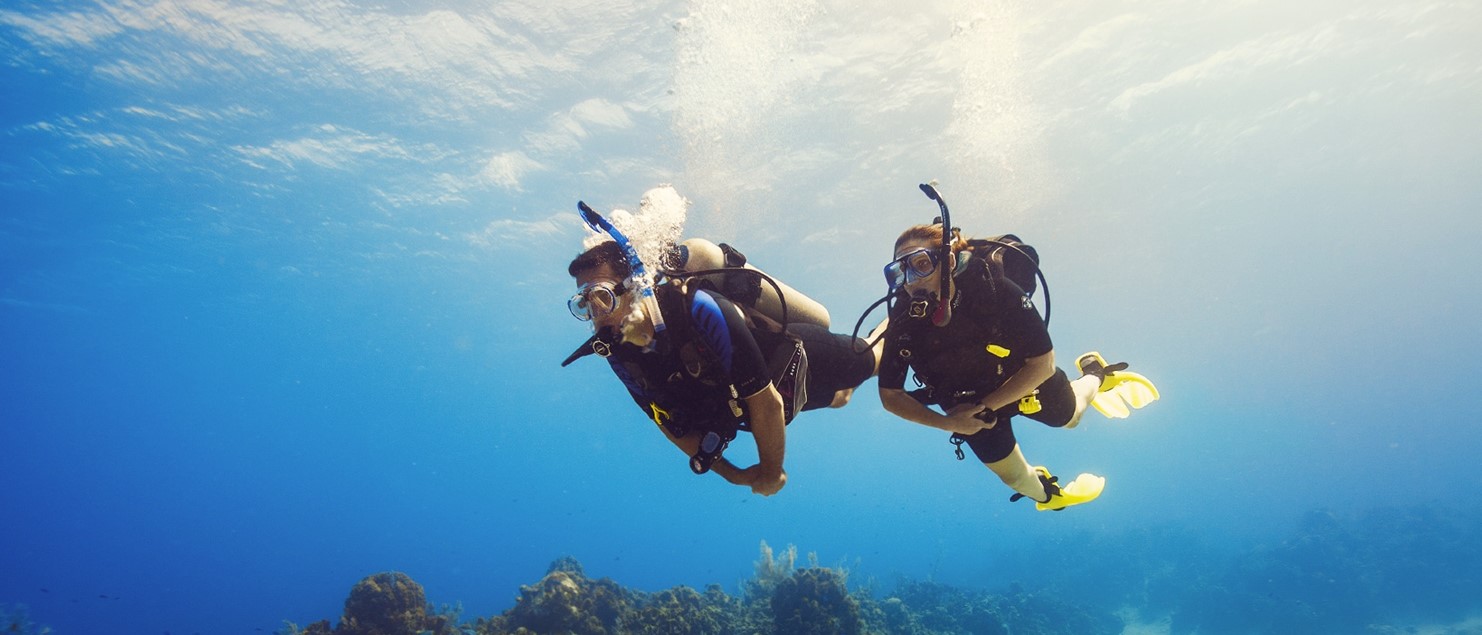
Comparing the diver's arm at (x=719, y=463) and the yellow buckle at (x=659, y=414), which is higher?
the yellow buckle at (x=659, y=414)

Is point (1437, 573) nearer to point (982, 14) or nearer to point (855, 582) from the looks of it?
point (855, 582)

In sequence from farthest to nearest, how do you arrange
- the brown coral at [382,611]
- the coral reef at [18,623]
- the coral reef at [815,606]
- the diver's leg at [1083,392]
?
the coral reef at [18,623] < the coral reef at [815,606] < the brown coral at [382,611] < the diver's leg at [1083,392]

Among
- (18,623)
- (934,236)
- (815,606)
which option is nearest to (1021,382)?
(934,236)

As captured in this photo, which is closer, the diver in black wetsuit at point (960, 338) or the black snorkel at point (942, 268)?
the black snorkel at point (942, 268)

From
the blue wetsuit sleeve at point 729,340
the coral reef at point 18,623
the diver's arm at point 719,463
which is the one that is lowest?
the coral reef at point 18,623

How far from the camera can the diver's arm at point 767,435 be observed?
354cm

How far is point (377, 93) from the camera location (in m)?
18.2

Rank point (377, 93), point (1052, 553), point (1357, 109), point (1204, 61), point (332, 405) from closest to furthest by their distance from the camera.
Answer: point (377, 93), point (1204, 61), point (1357, 109), point (1052, 553), point (332, 405)

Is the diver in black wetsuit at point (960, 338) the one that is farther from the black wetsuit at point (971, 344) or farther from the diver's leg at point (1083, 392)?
the diver's leg at point (1083, 392)

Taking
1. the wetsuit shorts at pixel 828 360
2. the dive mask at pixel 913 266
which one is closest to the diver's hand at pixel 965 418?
the wetsuit shorts at pixel 828 360

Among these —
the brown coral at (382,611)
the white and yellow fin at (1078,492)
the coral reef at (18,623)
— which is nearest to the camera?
the white and yellow fin at (1078,492)

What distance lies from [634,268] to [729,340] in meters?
0.76

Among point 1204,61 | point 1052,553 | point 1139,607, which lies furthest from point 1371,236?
point 1204,61

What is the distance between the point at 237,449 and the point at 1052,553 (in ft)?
470
